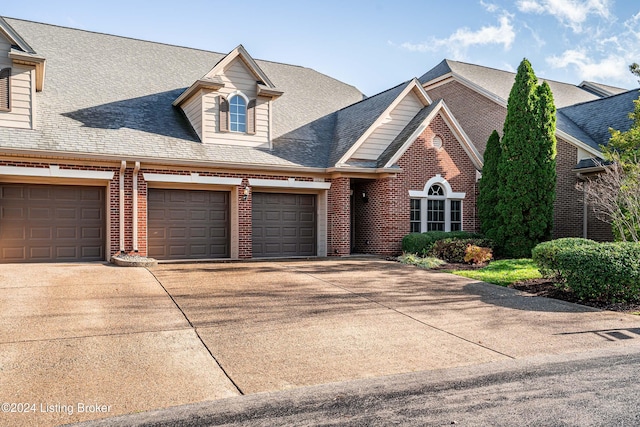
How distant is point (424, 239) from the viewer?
16.5 meters

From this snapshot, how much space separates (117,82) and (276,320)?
12545mm

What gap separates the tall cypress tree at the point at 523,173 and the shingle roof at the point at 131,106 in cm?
635

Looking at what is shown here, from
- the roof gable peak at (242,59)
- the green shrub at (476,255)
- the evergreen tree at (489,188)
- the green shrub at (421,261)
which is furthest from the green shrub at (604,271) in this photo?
the roof gable peak at (242,59)

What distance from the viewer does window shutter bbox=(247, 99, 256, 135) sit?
54.6ft

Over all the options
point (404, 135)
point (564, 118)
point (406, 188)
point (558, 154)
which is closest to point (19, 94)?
point (404, 135)

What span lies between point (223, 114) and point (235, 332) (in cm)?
1022

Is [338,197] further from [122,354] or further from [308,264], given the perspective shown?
[122,354]

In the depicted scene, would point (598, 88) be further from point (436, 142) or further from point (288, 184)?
point (288, 184)

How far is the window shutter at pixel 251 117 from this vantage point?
54.6 feet

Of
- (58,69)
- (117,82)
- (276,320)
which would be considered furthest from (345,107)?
(276,320)

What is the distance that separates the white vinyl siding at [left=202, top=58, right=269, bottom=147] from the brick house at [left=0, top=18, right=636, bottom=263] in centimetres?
4

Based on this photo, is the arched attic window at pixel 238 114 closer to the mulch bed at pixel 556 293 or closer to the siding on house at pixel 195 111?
the siding on house at pixel 195 111

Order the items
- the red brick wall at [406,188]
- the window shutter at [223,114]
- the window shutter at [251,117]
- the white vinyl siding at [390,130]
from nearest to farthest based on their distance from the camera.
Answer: the window shutter at [223,114] → the window shutter at [251,117] → the red brick wall at [406,188] → the white vinyl siding at [390,130]

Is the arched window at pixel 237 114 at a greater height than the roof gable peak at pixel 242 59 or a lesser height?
lesser
